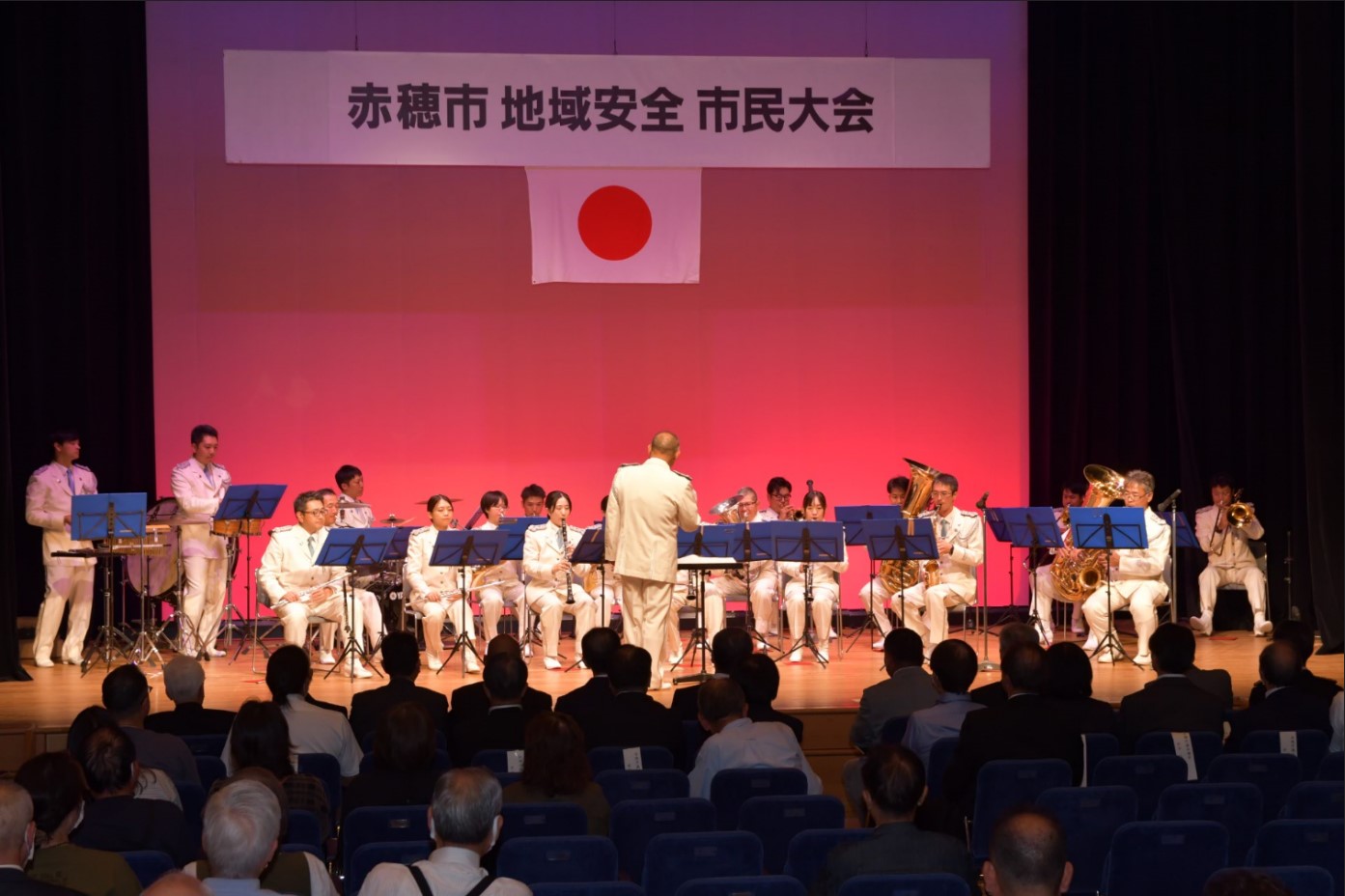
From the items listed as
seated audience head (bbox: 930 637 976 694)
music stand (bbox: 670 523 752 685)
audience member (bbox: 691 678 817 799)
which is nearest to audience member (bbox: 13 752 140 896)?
audience member (bbox: 691 678 817 799)

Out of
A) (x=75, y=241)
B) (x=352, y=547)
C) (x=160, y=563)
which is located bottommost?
(x=160, y=563)

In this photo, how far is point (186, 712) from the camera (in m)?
5.96

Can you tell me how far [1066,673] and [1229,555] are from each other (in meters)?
6.46

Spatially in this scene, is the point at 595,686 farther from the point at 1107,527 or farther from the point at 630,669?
the point at 1107,527

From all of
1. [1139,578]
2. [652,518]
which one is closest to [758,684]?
[652,518]

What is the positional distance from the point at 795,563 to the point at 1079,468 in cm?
285

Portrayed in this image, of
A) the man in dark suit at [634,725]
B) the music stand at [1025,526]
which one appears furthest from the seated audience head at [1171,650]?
the music stand at [1025,526]

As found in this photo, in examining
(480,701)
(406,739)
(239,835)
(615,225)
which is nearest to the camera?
(239,835)

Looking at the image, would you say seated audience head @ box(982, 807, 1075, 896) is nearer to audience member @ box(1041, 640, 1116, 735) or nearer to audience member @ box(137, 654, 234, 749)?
audience member @ box(1041, 640, 1116, 735)

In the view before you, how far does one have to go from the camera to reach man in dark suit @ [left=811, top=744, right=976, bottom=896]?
3.85m

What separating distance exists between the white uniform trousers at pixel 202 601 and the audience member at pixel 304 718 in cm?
474

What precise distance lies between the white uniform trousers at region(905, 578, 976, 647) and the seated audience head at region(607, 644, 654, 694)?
4.44m

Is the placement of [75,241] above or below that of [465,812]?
above

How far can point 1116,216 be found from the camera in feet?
39.9
